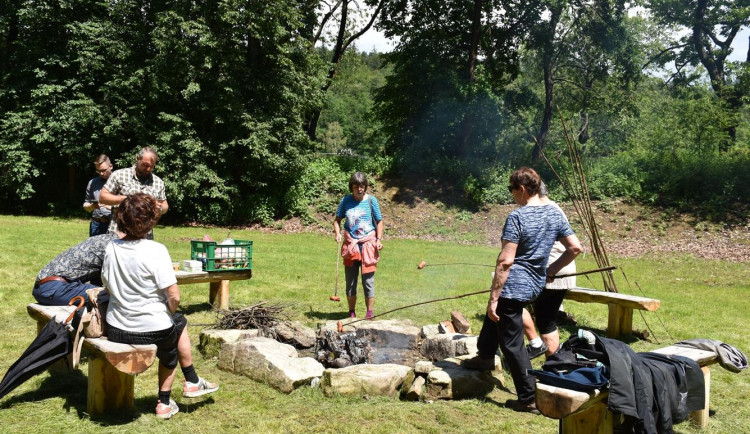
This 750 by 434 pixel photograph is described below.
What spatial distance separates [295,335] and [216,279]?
1.38m

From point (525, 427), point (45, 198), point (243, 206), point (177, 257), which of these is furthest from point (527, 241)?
point (45, 198)

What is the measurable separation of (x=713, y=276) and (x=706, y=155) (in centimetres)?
1000

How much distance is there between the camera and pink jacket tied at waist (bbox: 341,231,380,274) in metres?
6.62

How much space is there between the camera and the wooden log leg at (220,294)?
7.12 m

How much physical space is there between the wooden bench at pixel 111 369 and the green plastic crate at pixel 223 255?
7.61 feet

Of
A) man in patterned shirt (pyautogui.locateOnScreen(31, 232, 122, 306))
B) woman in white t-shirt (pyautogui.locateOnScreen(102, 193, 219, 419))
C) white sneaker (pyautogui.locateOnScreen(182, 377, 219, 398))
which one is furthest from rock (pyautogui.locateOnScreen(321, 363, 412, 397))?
man in patterned shirt (pyautogui.locateOnScreen(31, 232, 122, 306))

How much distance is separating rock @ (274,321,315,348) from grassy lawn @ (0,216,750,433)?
85 cm

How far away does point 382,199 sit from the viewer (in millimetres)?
20703

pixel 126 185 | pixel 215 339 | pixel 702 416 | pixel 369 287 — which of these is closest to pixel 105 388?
pixel 215 339

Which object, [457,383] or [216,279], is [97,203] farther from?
[457,383]

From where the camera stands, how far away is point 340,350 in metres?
5.36

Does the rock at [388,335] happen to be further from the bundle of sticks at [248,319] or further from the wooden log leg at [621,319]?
the wooden log leg at [621,319]

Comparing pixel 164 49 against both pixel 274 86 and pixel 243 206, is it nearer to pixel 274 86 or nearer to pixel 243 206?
pixel 274 86

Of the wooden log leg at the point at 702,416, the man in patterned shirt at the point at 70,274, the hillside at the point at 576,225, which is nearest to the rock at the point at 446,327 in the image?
the wooden log leg at the point at 702,416
